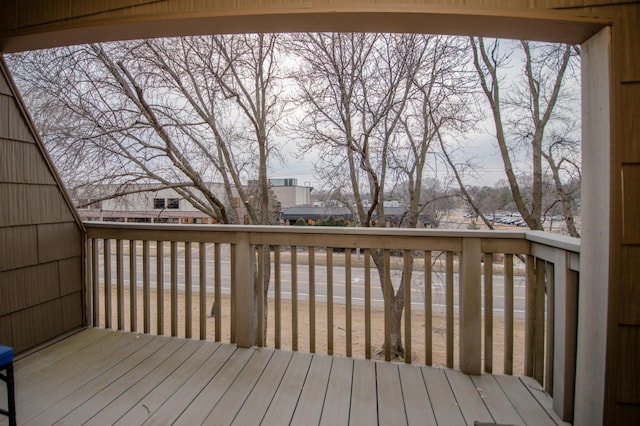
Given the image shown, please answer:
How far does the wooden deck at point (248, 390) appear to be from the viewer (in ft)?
5.72

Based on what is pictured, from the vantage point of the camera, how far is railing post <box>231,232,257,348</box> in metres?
2.49

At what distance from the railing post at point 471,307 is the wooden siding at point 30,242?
3017 millimetres

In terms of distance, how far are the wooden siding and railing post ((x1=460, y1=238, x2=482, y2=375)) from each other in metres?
3.02

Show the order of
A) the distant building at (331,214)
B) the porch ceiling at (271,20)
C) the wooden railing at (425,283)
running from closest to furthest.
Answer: the porch ceiling at (271,20) < the wooden railing at (425,283) < the distant building at (331,214)

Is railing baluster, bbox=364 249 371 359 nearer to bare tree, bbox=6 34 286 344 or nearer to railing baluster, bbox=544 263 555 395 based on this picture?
railing baluster, bbox=544 263 555 395

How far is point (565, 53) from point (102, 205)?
8.39 m

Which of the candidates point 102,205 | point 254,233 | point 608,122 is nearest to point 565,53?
point 608,122

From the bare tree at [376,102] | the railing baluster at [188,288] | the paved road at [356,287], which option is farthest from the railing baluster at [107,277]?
the paved road at [356,287]

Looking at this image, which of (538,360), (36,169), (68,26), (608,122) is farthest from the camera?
(36,169)

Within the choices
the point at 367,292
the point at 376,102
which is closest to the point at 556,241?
the point at 367,292

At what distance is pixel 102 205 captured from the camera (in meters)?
6.33

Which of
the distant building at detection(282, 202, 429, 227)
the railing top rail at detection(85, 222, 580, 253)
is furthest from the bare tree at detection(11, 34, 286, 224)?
the railing top rail at detection(85, 222, 580, 253)

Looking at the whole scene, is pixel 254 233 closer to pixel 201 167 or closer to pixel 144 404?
pixel 144 404

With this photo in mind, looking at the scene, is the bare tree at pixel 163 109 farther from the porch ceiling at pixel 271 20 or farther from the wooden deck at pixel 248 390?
the porch ceiling at pixel 271 20
